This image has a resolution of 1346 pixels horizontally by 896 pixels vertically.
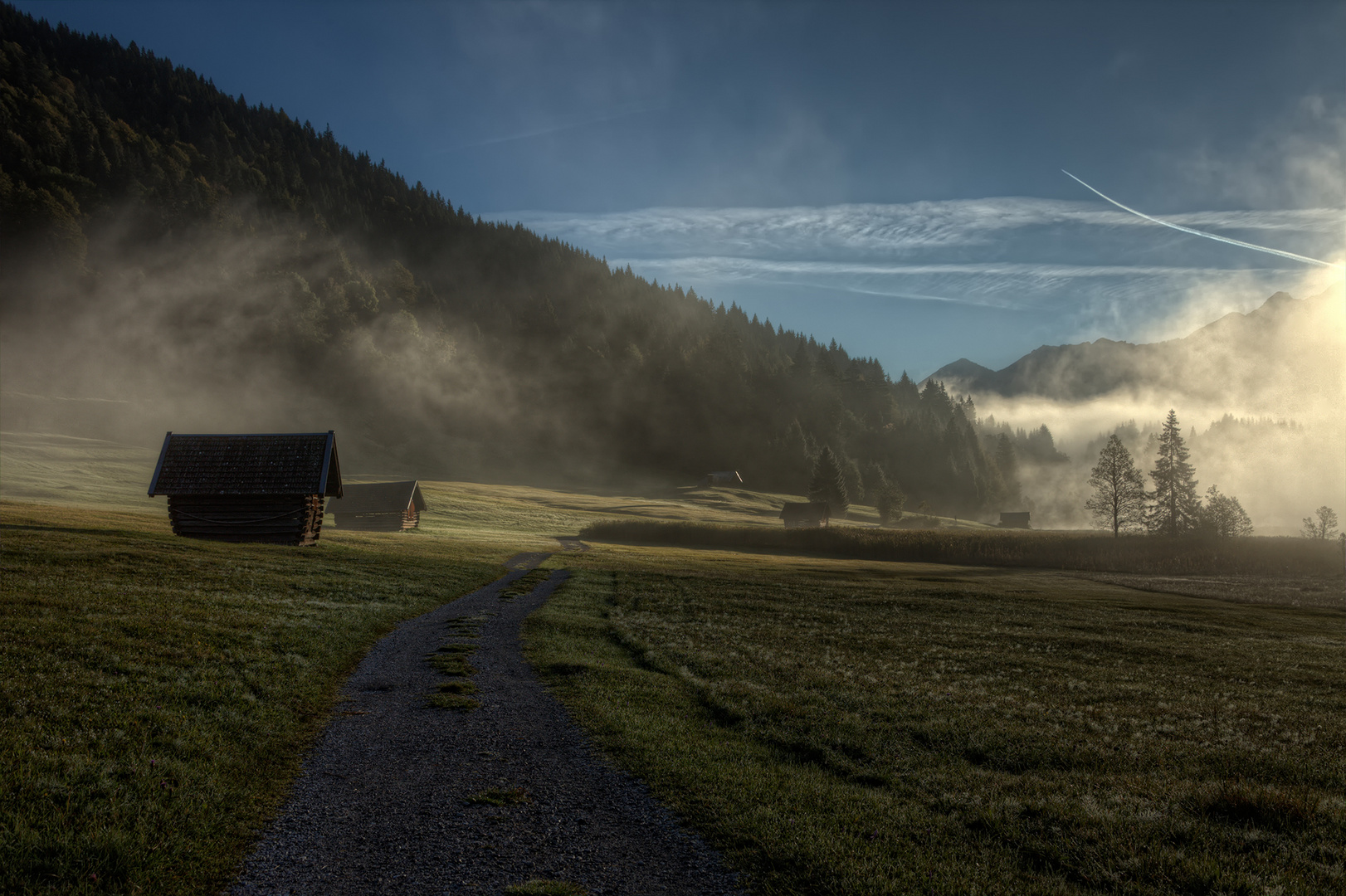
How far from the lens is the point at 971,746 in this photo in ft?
40.4

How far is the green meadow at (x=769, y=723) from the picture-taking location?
276 inches

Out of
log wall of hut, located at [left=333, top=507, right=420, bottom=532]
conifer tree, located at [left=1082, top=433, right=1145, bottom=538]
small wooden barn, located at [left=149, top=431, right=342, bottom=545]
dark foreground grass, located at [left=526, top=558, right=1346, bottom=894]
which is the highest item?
conifer tree, located at [left=1082, top=433, right=1145, bottom=538]

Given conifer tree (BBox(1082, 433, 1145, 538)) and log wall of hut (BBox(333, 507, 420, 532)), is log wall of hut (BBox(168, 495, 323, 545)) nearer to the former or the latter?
log wall of hut (BBox(333, 507, 420, 532))

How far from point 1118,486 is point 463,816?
4677 inches

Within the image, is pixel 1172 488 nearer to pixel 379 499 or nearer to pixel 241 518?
pixel 379 499

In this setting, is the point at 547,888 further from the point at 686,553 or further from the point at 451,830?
the point at 686,553

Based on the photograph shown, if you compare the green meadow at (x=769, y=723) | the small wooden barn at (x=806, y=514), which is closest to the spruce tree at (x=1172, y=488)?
the small wooden barn at (x=806, y=514)

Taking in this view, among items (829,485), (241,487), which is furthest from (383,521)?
(829,485)

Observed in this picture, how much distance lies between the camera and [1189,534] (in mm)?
79625

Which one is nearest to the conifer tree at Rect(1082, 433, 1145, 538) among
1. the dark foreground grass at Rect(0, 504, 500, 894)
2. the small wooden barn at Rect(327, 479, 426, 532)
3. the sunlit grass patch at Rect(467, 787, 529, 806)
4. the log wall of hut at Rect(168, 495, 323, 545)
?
the small wooden barn at Rect(327, 479, 426, 532)

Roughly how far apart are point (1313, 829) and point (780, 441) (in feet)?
608

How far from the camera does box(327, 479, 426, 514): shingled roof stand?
79.1 m

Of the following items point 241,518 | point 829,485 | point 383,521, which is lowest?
point 383,521

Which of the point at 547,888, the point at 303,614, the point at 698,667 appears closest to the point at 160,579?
the point at 303,614
